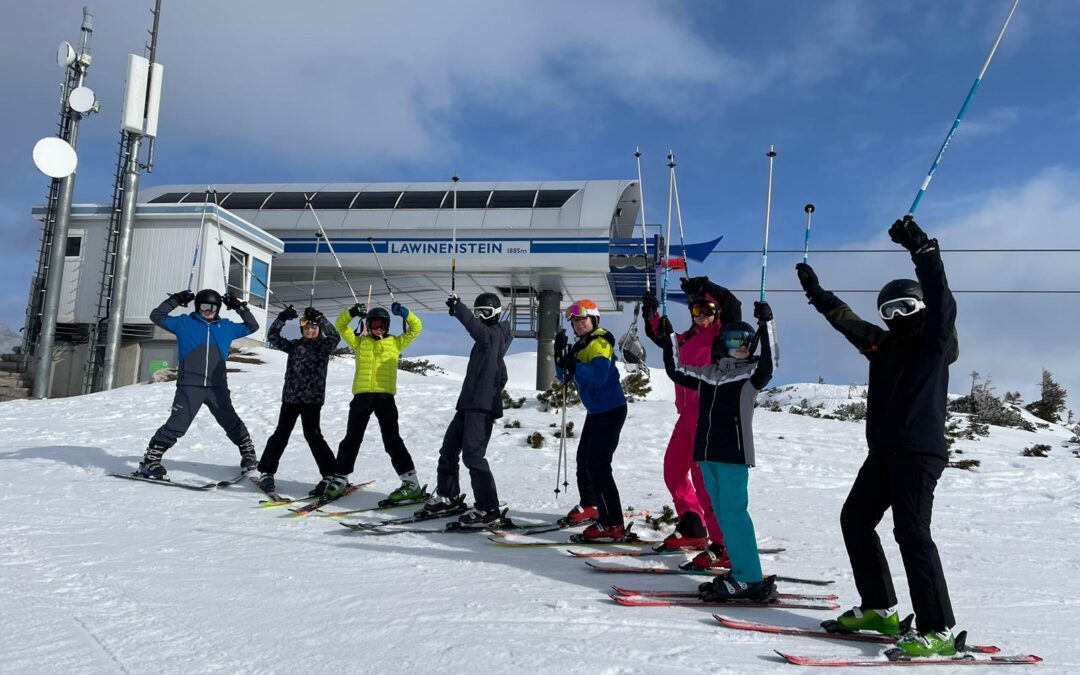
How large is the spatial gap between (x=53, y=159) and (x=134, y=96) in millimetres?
2365

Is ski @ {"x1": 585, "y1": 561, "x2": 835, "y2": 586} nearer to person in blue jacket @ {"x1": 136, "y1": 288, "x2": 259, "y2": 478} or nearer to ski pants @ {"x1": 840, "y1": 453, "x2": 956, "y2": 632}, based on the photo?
ski pants @ {"x1": 840, "y1": 453, "x2": 956, "y2": 632}

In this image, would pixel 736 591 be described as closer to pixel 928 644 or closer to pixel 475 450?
pixel 928 644

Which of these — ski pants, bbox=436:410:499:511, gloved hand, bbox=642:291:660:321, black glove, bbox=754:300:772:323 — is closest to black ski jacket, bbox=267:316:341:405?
ski pants, bbox=436:410:499:511

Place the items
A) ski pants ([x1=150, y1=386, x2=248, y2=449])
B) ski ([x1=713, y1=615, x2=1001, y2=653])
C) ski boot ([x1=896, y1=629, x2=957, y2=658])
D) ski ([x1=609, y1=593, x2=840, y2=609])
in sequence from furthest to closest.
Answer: ski pants ([x1=150, y1=386, x2=248, y2=449])
ski ([x1=609, y1=593, x2=840, y2=609])
ski ([x1=713, y1=615, x2=1001, y2=653])
ski boot ([x1=896, y1=629, x2=957, y2=658])

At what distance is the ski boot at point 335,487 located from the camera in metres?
7.14

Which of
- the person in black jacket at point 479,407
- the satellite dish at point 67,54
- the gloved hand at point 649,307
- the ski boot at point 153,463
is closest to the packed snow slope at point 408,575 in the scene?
the ski boot at point 153,463

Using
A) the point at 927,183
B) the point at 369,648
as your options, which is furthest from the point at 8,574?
the point at 927,183

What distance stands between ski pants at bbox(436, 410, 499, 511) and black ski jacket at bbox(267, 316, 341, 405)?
181 cm

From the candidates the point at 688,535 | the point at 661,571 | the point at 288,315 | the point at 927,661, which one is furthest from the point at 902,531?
the point at 288,315

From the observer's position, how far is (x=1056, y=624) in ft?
12.9

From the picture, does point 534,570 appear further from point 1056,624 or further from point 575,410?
point 575,410

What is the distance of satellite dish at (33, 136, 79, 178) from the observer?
60.7 feet

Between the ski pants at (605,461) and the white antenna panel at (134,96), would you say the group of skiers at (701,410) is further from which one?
the white antenna panel at (134,96)

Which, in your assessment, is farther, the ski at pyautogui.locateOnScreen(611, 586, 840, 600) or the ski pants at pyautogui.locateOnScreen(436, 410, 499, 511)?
the ski pants at pyautogui.locateOnScreen(436, 410, 499, 511)
